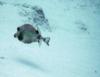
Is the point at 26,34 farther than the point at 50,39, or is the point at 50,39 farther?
the point at 50,39

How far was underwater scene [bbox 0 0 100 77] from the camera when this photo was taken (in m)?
6.70

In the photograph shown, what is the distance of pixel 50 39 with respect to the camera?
32.2ft

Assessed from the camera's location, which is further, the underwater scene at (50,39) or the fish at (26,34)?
the underwater scene at (50,39)

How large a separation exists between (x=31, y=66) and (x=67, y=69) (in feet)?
4.63

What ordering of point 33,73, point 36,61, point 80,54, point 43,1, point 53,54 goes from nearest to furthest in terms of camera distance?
1. point 33,73
2. point 36,61
3. point 53,54
4. point 80,54
5. point 43,1

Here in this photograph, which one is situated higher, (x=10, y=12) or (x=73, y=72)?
(x=10, y=12)

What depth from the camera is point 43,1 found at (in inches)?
532

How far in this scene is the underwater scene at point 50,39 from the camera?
670cm

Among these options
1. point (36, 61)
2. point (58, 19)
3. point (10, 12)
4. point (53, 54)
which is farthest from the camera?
point (58, 19)

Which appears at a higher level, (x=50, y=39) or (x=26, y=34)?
(x=26, y=34)

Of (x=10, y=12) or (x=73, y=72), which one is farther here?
(x=10, y=12)

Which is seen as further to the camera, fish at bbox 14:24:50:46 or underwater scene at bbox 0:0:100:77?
underwater scene at bbox 0:0:100:77

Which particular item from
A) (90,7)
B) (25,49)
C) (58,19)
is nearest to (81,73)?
(25,49)

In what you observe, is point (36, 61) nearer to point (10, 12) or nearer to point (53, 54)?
point (53, 54)
